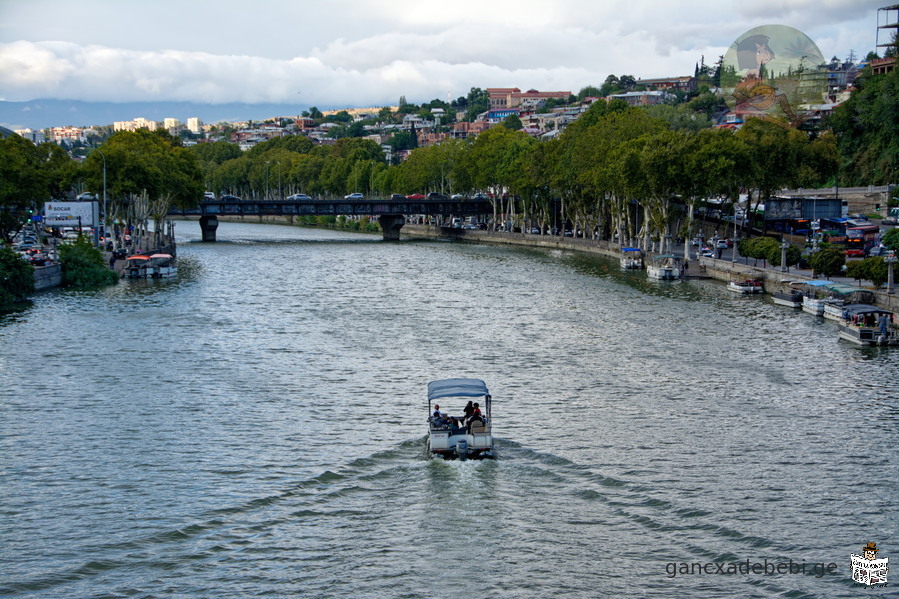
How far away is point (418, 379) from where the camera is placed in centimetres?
4009

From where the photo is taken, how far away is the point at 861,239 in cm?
7562

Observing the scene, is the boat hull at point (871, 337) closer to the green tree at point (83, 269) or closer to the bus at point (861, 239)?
the bus at point (861, 239)

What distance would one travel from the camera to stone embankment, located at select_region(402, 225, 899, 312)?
65312 mm

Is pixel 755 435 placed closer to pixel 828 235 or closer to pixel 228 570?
pixel 228 570

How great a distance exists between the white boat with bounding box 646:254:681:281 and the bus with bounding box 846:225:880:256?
503 inches

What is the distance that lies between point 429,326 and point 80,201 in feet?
156

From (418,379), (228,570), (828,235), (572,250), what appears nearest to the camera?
(228,570)

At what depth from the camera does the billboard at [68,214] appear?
284ft

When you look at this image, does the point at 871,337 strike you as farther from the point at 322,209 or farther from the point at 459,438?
the point at 322,209

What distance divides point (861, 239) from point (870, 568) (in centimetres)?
5908

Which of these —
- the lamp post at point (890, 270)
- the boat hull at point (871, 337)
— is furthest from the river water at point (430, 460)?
the lamp post at point (890, 270)

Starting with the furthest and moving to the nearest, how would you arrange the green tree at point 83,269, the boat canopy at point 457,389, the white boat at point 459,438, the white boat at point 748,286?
the green tree at point 83,269, the white boat at point 748,286, the boat canopy at point 457,389, the white boat at point 459,438

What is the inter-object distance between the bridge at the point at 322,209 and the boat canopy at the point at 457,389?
328 feet

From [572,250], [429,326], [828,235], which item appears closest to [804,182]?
[828,235]
